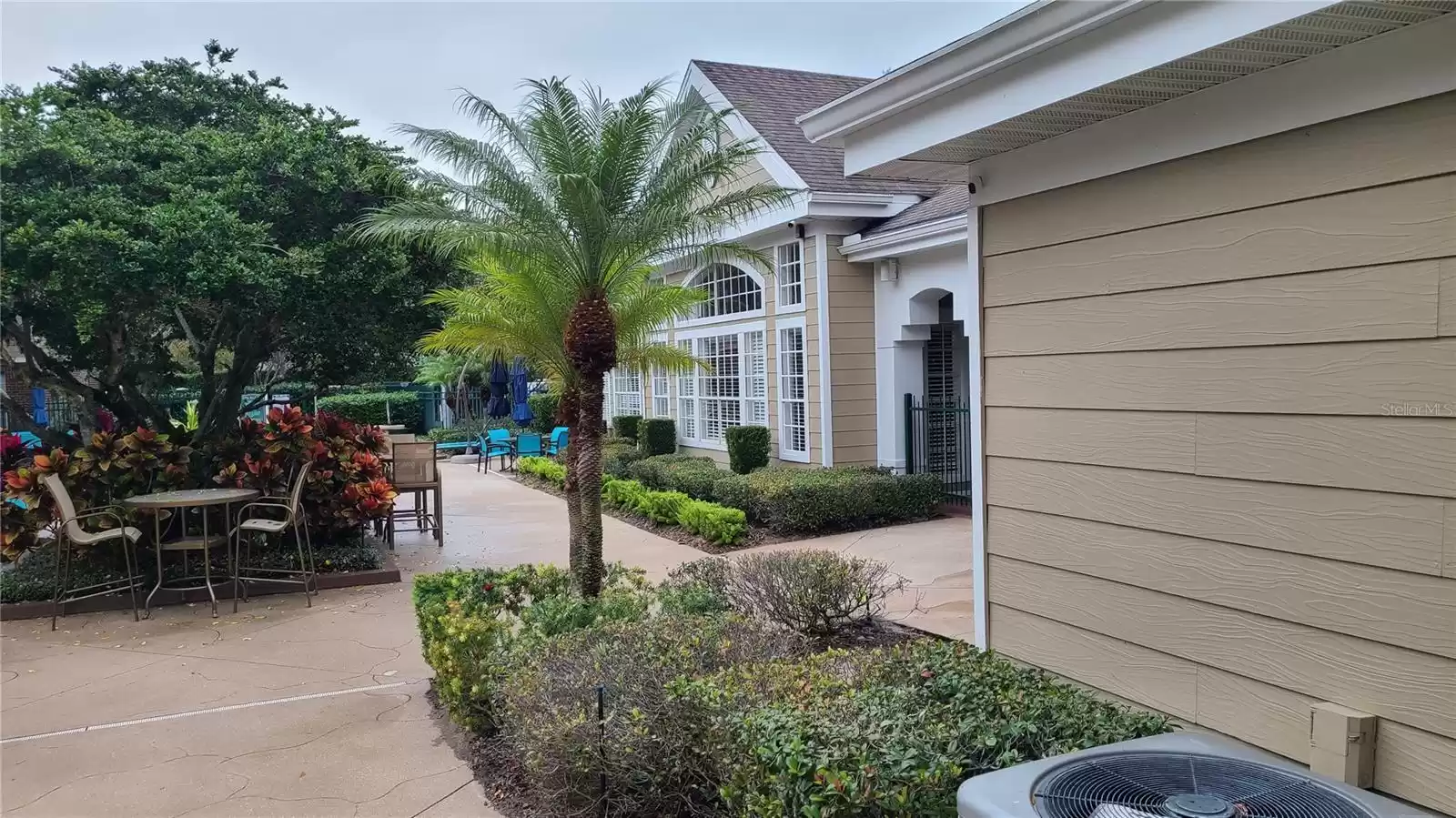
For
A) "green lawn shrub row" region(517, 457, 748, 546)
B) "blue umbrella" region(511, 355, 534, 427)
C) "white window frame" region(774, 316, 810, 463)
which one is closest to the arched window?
"white window frame" region(774, 316, 810, 463)

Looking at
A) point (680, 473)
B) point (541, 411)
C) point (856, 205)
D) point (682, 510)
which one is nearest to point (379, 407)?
point (541, 411)

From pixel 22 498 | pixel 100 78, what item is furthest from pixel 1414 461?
pixel 100 78

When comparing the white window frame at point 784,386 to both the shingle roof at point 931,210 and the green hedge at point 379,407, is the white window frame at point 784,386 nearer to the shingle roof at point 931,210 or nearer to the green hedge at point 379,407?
the shingle roof at point 931,210

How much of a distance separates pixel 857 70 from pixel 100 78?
1237cm

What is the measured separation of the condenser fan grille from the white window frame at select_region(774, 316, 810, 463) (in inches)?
389

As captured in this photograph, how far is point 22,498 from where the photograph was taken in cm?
802

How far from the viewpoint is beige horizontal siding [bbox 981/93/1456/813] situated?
252cm

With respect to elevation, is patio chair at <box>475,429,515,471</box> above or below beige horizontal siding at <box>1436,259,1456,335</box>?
below

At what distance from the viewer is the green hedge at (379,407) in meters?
26.0

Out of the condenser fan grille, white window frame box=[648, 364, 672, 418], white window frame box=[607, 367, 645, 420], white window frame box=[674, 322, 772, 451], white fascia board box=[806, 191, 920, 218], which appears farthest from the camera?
white window frame box=[607, 367, 645, 420]

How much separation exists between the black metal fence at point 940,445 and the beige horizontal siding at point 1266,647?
25.5ft

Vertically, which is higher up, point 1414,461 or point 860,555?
point 1414,461

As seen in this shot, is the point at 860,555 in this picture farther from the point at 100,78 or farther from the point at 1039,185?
the point at 100,78

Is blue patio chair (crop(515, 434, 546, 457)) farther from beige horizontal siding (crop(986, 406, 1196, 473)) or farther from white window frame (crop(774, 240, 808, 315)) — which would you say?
beige horizontal siding (crop(986, 406, 1196, 473))
